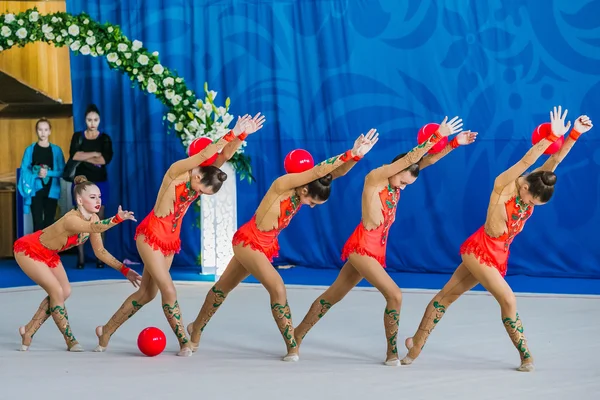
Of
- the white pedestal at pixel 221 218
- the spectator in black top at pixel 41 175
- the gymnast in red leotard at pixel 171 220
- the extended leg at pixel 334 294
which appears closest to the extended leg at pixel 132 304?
the gymnast in red leotard at pixel 171 220

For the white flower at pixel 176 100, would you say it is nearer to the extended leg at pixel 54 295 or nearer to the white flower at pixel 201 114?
the white flower at pixel 201 114

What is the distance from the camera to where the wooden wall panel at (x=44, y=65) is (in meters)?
9.83

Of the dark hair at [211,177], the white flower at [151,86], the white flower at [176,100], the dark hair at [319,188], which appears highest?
the white flower at [151,86]

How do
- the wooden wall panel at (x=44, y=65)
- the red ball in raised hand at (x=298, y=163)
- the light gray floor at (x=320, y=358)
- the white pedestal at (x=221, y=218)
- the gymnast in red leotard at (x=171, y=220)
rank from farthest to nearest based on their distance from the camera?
the wooden wall panel at (x=44, y=65) → the white pedestal at (x=221, y=218) → the gymnast in red leotard at (x=171, y=220) → the red ball in raised hand at (x=298, y=163) → the light gray floor at (x=320, y=358)

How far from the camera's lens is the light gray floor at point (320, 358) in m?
4.43

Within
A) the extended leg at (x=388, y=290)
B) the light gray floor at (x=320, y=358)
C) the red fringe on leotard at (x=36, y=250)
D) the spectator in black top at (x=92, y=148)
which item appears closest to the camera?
the light gray floor at (x=320, y=358)

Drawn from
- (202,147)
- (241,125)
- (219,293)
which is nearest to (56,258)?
(219,293)

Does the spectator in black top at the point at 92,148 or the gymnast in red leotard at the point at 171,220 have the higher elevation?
the spectator in black top at the point at 92,148

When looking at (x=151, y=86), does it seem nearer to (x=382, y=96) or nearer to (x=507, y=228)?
(x=382, y=96)

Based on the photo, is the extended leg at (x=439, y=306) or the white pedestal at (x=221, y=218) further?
the white pedestal at (x=221, y=218)

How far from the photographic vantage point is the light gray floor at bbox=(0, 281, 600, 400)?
14.5ft

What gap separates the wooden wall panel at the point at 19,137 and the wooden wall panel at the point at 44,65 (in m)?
0.30

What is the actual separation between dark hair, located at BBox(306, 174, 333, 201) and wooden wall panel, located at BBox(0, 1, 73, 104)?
554cm

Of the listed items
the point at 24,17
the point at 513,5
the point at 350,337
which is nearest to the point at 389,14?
the point at 513,5
